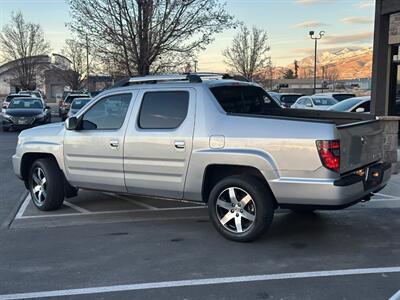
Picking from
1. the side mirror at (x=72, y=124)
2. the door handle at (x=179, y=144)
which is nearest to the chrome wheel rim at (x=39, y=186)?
the side mirror at (x=72, y=124)

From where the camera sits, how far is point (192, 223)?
22.3ft

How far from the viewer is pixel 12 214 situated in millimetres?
7410

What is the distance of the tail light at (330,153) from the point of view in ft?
16.9

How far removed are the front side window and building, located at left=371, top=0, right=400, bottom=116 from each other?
12010mm

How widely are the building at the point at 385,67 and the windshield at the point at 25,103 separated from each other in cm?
1512

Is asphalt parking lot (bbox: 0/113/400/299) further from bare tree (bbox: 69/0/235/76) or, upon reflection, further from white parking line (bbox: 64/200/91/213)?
bare tree (bbox: 69/0/235/76)

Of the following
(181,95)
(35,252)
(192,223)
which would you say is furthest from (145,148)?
(35,252)

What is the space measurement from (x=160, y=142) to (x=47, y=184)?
2180 millimetres

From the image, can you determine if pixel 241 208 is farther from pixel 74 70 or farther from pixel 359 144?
pixel 74 70

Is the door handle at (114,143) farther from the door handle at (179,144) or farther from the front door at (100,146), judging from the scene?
the door handle at (179,144)

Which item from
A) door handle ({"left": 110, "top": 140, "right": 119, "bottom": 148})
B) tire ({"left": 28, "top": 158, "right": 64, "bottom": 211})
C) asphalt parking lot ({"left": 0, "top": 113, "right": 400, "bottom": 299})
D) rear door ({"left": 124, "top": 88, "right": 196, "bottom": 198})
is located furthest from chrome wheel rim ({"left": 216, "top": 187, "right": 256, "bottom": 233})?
tire ({"left": 28, "top": 158, "right": 64, "bottom": 211})

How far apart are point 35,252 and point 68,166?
1.78 metres

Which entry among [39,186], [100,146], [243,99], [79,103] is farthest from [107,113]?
[79,103]

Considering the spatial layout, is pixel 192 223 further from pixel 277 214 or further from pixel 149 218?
pixel 277 214
